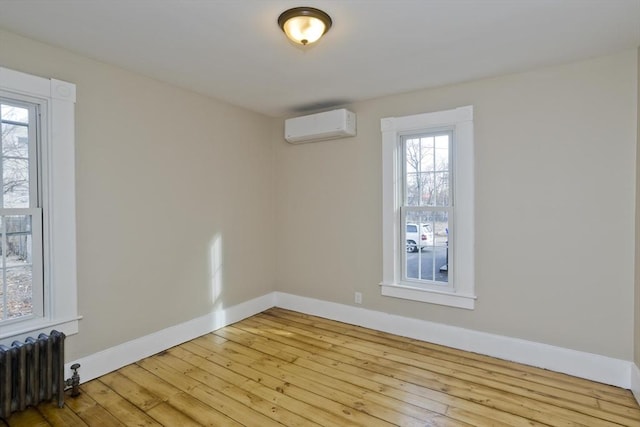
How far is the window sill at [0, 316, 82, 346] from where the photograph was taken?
7.48 ft

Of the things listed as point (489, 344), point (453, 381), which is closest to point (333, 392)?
point (453, 381)

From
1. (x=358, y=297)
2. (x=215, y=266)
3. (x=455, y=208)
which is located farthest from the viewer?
(x=358, y=297)

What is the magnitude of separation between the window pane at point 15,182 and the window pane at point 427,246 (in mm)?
3271

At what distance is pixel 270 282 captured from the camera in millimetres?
4477

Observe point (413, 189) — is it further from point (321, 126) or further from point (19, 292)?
point (19, 292)

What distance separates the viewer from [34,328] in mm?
2363

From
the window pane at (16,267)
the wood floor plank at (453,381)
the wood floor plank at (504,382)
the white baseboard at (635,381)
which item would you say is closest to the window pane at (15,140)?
the window pane at (16,267)

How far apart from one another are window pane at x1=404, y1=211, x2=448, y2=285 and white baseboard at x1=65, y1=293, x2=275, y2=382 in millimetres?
1984

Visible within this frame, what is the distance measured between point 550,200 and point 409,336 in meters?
1.83

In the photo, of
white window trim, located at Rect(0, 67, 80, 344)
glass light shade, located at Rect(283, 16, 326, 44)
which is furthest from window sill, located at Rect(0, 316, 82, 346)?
glass light shade, located at Rect(283, 16, 326, 44)

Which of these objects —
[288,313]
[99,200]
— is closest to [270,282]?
[288,313]

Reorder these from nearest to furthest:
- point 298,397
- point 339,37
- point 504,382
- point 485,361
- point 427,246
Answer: point 339,37 → point 298,397 → point 504,382 → point 485,361 → point 427,246

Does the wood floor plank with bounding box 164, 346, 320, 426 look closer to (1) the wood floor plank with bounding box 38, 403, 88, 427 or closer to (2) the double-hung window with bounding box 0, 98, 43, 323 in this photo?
(1) the wood floor plank with bounding box 38, 403, 88, 427

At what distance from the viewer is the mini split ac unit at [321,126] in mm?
3658
